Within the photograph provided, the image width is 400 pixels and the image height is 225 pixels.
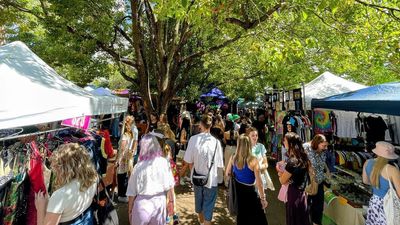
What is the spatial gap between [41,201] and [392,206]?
3.44 m

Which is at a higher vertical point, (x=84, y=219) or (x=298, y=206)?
(x=84, y=219)

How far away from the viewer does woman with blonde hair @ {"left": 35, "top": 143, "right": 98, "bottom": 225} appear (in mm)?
2158

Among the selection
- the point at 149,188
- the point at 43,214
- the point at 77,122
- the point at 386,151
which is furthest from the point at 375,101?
the point at 77,122

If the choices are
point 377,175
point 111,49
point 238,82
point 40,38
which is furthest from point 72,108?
Result: point 238,82

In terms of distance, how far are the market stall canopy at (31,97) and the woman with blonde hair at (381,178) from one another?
335 centimetres

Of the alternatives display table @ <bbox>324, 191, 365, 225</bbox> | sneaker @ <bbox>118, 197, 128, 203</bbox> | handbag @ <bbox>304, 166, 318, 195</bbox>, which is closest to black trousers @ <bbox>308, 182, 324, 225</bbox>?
handbag @ <bbox>304, 166, 318, 195</bbox>

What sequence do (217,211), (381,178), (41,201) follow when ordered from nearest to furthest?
(41,201), (381,178), (217,211)

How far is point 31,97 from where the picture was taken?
2.70 metres

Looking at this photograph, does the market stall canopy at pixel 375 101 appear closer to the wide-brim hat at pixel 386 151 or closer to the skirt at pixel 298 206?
the wide-brim hat at pixel 386 151

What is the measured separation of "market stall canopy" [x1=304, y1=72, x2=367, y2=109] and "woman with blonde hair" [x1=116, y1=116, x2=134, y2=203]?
459cm

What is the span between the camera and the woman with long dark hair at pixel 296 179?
364 cm

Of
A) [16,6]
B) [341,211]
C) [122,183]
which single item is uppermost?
[16,6]

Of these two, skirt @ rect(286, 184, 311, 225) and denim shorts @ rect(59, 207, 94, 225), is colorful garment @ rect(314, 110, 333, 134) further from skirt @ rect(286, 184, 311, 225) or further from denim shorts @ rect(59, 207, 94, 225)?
denim shorts @ rect(59, 207, 94, 225)

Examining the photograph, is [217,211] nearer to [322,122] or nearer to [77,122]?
[77,122]
